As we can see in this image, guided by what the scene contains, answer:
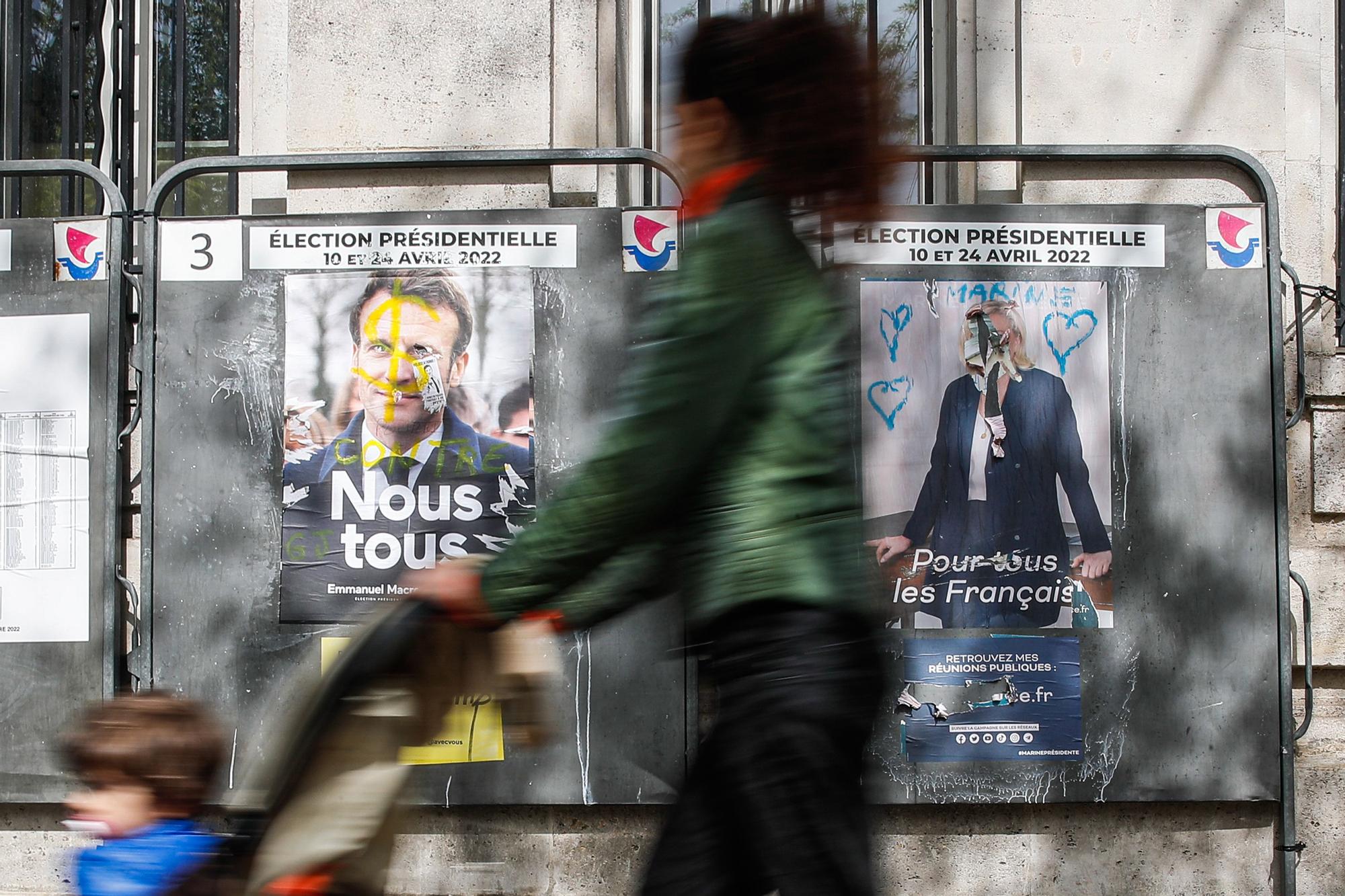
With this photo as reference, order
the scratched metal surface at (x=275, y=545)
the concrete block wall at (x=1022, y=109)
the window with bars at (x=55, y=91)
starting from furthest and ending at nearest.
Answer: the window with bars at (x=55, y=91)
the concrete block wall at (x=1022, y=109)
the scratched metal surface at (x=275, y=545)

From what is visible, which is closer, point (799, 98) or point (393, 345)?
point (799, 98)

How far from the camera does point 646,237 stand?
450cm

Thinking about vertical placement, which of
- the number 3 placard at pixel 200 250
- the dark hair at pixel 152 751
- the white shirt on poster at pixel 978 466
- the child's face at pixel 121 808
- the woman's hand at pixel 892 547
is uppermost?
the number 3 placard at pixel 200 250

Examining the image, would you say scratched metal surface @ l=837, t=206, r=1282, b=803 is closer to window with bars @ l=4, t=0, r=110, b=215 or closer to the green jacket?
the green jacket

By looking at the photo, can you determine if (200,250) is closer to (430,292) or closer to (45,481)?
(430,292)

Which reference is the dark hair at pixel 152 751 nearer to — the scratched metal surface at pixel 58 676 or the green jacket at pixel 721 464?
the green jacket at pixel 721 464

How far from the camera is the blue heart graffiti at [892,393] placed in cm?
450

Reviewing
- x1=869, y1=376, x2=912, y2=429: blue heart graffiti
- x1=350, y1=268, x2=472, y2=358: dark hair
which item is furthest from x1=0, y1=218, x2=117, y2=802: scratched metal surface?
x1=869, y1=376, x2=912, y2=429: blue heart graffiti

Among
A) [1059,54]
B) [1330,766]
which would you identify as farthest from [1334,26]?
Answer: [1330,766]

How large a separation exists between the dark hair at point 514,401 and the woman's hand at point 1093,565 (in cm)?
217

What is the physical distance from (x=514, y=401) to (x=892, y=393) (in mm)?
1458

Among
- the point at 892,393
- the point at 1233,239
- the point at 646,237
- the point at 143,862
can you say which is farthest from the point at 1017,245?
the point at 143,862

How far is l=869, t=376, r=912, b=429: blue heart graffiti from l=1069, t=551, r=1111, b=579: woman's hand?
87 cm

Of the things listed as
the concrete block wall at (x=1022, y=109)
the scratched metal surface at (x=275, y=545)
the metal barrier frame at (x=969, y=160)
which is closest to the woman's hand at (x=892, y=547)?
the scratched metal surface at (x=275, y=545)
